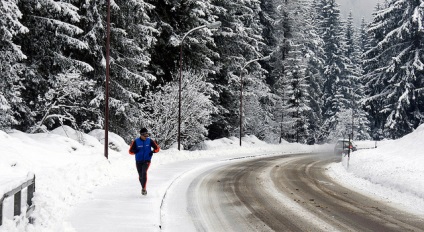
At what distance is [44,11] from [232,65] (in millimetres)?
23079

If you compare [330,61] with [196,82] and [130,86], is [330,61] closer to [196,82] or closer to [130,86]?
[196,82]

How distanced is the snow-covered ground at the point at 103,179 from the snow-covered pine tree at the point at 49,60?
1.76 m

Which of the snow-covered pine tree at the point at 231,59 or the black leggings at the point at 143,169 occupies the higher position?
the snow-covered pine tree at the point at 231,59

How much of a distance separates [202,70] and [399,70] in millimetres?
19549

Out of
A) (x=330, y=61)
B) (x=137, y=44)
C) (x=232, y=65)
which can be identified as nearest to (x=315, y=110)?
(x=330, y=61)

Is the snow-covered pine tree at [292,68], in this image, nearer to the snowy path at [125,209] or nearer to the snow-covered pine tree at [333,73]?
the snow-covered pine tree at [333,73]

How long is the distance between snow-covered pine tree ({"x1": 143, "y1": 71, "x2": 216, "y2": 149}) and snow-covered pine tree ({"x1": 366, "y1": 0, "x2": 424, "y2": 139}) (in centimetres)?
1935

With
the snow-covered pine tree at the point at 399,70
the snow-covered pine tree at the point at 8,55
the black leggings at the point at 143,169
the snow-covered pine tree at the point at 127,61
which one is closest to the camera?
the black leggings at the point at 143,169

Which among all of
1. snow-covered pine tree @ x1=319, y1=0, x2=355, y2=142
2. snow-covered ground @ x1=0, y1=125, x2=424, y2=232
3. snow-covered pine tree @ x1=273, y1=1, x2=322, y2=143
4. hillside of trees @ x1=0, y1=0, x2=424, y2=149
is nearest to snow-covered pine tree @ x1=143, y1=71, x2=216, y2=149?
hillside of trees @ x1=0, y1=0, x2=424, y2=149

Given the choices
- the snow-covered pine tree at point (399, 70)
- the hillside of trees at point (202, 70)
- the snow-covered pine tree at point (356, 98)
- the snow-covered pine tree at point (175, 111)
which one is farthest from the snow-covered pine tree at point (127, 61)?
the snow-covered pine tree at point (356, 98)

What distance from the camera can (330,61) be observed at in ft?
249

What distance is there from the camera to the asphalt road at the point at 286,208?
28.3 ft

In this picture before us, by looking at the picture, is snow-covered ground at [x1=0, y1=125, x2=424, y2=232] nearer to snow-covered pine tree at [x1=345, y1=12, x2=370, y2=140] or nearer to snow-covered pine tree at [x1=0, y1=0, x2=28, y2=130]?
snow-covered pine tree at [x1=0, y1=0, x2=28, y2=130]

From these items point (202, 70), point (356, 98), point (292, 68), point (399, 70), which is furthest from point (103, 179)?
point (356, 98)
